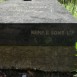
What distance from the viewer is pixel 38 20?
3.06 m

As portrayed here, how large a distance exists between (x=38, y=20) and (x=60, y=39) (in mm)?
350

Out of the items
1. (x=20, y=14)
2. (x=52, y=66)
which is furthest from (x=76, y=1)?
(x=52, y=66)

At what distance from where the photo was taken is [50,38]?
2902 millimetres

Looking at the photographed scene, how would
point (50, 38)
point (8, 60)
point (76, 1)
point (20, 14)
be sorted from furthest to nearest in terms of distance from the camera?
point (76, 1)
point (20, 14)
point (8, 60)
point (50, 38)

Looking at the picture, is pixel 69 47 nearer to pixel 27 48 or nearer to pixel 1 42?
pixel 27 48

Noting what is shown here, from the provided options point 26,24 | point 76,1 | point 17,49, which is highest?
point 76,1

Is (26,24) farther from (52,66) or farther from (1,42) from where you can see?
(52,66)

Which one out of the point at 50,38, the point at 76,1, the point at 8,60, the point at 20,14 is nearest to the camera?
the point at 50,38

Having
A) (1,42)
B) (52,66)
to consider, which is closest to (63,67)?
(52,66)

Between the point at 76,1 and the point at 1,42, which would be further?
the point at 76,1

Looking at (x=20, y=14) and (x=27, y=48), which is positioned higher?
(x=20, y=14)

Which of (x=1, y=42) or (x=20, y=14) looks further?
(x=20, y=14)

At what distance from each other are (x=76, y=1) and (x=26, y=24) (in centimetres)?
588

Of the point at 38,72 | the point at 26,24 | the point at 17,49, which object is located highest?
the point at 26,24
